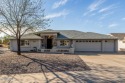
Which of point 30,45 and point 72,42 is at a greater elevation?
point 72,42

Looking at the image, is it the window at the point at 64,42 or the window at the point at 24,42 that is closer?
the window at the point at 24,42

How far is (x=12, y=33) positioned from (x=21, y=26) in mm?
2195

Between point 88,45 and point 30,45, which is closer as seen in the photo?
point 30,45

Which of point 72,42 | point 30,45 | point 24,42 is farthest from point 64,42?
point 24,42

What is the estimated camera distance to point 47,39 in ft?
102

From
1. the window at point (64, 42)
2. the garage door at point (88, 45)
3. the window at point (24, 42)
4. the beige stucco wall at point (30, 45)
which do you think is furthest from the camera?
the window at point (64, 42)

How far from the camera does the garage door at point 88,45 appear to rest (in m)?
29.7

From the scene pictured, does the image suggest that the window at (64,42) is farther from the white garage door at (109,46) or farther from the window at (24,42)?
the white garage door at (109,46)

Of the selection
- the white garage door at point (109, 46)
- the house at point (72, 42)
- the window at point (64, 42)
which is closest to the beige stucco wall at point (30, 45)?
the house at point (72, 42)

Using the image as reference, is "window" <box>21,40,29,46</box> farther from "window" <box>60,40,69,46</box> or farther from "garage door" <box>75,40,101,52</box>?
"garage door" <box>75,40,101,52</box>

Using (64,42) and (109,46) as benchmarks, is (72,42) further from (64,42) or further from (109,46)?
(109,46)

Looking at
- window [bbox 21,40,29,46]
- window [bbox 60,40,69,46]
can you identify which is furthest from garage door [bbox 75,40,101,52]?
window [bbox 21,40,29,46]

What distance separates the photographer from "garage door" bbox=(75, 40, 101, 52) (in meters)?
29.7

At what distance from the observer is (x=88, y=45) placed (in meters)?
29.7
